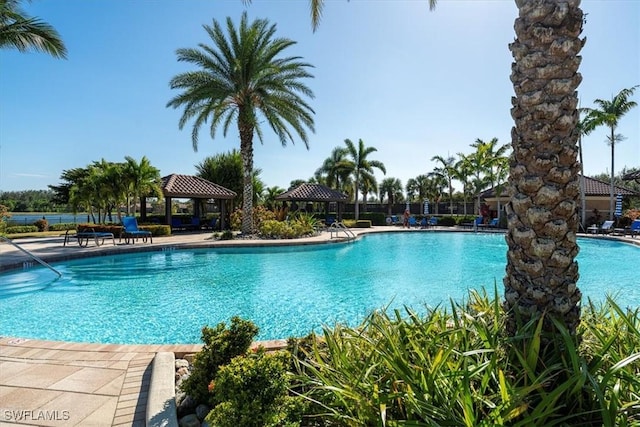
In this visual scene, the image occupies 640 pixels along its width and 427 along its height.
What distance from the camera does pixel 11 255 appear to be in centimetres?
1255

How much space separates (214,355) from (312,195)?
24933 millimetres

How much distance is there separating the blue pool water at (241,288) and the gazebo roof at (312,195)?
12.0 metres

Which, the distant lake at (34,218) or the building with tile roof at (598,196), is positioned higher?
the building with tile roof at (598,196)

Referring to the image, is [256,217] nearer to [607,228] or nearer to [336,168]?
[336,168]

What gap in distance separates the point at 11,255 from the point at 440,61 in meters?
16.2

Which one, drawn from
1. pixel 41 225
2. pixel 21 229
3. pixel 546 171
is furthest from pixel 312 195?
pixel 546 171

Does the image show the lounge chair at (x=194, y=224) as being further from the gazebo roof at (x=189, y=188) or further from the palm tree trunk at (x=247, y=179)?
the palm tree trunk at (x=247, y=179)

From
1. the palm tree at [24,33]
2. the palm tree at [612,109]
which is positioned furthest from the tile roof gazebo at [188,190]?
the palm tree at [612,109]

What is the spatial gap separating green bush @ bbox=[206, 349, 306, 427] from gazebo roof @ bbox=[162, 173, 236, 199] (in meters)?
20.5

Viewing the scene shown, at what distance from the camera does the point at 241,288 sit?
29.4ft

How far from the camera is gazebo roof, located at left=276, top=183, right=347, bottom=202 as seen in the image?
88.7 feet

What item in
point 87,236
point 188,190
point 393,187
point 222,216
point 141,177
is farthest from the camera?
point 393,187

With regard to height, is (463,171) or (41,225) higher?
(463,171)

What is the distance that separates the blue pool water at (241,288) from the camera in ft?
20.5
